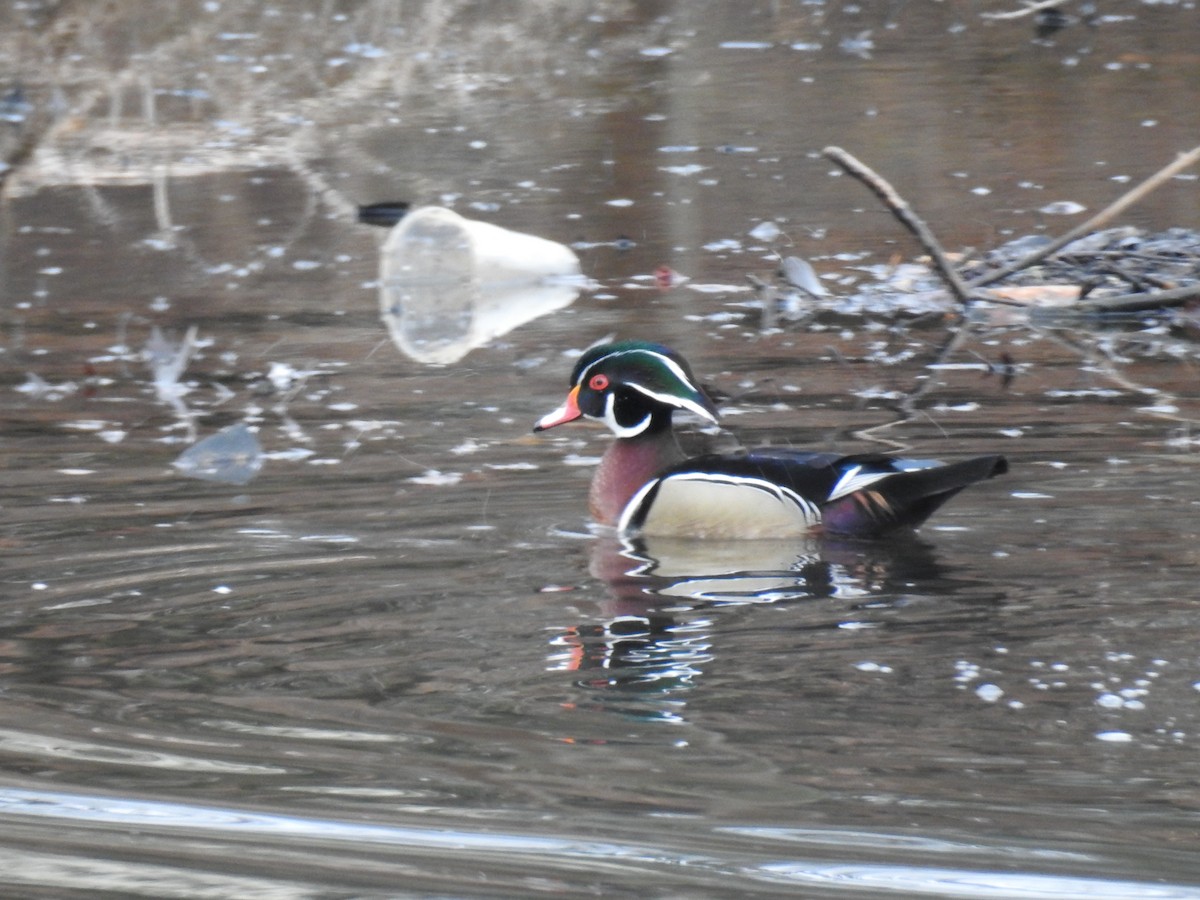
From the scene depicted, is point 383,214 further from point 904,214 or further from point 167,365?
point 904,214

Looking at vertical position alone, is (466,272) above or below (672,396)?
below

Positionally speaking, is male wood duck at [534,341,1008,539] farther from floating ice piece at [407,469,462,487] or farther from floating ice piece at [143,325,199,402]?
floating ice piece at [143,325,199,402]

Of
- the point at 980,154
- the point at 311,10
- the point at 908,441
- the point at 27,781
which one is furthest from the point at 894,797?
the point at 311,10

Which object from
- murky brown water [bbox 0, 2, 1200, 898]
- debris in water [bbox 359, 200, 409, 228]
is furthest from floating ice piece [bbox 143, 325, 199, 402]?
debris in water [bbox 359, 200, 409, 228]

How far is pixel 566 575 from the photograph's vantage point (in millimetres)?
6020

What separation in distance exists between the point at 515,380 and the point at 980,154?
6.09 metres

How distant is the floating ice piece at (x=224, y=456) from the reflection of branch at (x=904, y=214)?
2.71 metres

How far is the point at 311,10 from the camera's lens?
891 inches

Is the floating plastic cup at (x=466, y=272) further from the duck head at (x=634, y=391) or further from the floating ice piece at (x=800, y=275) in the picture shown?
the duck head at (x=634, y=391)

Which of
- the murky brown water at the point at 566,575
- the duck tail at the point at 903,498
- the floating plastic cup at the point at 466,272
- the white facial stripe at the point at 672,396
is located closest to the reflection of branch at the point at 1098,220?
the murky brown water at the point at 566,575

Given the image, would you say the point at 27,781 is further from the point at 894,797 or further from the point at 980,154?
the point at 980,154

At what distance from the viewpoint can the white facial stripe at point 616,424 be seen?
699 cm

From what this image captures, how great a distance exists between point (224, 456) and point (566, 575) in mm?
1823

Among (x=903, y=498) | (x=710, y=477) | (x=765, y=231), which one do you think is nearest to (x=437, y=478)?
(x=710, y=477)
